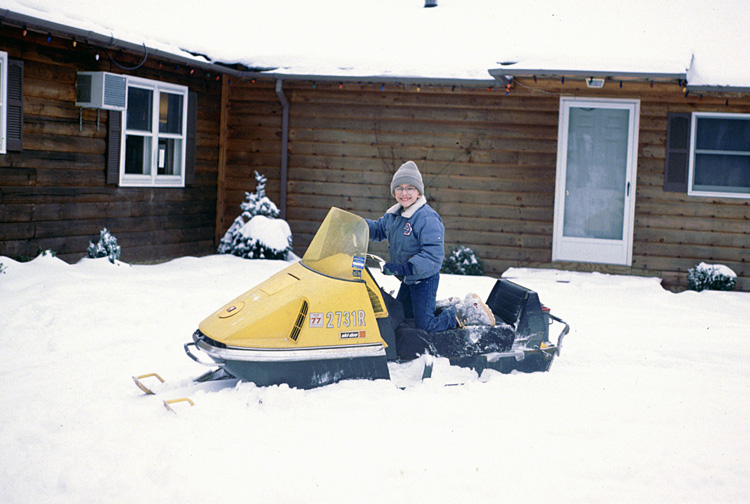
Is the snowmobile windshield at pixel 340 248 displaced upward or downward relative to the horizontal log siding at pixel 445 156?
downward

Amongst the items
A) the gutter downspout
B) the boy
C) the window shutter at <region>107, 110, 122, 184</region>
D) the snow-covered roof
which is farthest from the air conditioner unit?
the boy

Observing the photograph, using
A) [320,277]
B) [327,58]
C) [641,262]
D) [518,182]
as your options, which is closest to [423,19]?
[327,58]

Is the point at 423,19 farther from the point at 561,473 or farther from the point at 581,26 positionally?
the point at 561,473

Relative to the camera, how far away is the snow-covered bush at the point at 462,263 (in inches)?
397

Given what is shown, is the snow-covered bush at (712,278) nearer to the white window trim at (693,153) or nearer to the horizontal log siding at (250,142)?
the white window trim at (693,153)

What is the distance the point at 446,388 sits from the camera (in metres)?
4.35

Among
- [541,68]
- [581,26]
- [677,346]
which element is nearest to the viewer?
[677,346]

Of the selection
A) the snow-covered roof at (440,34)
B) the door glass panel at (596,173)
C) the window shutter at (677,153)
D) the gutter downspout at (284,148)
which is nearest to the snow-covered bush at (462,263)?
the door glass panel at (596,173)

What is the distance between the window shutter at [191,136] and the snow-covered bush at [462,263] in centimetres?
380

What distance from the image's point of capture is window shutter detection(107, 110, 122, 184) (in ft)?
29.3

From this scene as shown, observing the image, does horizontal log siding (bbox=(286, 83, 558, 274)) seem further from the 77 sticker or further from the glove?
the 77 sticker

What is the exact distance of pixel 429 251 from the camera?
444 centimetres

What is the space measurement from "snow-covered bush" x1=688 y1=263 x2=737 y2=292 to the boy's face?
20.4 feet

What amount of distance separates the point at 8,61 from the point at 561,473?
6.92 m
